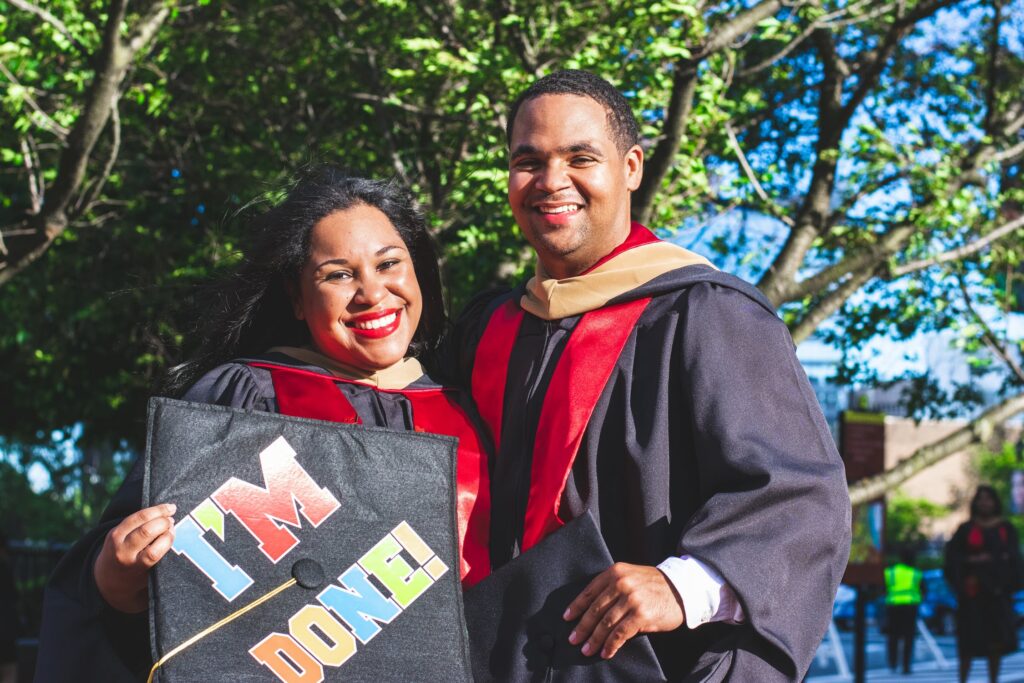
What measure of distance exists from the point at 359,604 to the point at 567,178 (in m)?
1.11

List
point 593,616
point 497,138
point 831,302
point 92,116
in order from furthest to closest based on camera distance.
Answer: point 831,302
point 497,138
point 92,116
point 593,616

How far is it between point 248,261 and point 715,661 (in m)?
1.61

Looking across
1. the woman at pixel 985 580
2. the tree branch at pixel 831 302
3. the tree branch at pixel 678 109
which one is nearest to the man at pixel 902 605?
the woman at pixel 985 580

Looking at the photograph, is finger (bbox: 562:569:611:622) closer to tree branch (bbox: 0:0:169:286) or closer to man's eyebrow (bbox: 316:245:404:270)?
man's eyebrow (bbox: 316:245:404:270)

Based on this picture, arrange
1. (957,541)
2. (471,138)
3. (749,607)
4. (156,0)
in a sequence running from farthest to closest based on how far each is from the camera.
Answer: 1. (957,541)
2. (471,138)
3. (156,0)
4. (749,607)

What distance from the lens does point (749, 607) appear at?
227cm

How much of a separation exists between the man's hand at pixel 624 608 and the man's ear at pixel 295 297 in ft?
3.69

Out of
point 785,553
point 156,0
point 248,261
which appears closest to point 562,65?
point 156,0

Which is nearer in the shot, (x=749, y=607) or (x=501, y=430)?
(x=749, y=607)

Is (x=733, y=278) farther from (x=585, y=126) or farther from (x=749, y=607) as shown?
(x=749, y=607)

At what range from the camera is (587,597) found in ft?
7.63

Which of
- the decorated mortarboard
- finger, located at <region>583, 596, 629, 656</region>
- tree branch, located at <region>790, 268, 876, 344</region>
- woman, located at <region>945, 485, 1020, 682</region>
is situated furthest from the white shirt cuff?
woman, located at <region>945, 485, 1020, 682</region>

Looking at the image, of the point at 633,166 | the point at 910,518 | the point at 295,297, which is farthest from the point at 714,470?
the point at 910,518

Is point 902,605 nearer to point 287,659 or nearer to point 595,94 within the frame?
point 595,94
